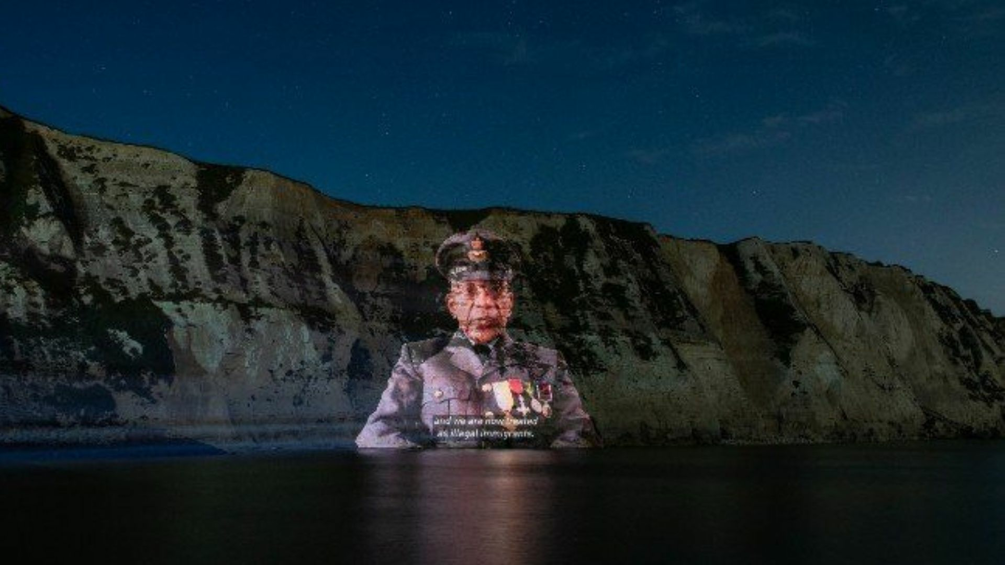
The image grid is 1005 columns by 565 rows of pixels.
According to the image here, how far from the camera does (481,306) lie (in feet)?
176

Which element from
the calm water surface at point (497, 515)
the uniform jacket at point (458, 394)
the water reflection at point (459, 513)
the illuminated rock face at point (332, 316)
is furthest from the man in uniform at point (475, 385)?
the calm water surface at point (497, 515)

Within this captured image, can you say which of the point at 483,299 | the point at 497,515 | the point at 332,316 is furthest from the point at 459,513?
the point at 332,316

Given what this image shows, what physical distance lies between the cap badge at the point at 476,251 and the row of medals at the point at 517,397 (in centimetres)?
723

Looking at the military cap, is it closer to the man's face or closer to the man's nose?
the man's face

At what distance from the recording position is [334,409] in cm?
5556

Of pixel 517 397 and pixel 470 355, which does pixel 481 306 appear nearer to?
pixel 470 355

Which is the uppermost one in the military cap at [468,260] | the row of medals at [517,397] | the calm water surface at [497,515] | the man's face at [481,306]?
the military cap at [468,260]

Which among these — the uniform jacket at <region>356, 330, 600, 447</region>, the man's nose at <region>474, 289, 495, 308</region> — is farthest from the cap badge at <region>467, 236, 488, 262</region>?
the uniform jacket at <region>356, 330, 600, 447</region>

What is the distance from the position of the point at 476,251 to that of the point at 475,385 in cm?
764

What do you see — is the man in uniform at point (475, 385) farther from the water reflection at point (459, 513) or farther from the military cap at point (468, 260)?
the water reflection at point (459, 513)

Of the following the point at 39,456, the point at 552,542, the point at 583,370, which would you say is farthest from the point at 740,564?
the point at 583,370

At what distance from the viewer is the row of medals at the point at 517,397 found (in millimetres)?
52219

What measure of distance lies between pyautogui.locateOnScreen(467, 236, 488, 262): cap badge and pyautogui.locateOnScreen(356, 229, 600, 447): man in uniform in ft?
0.18

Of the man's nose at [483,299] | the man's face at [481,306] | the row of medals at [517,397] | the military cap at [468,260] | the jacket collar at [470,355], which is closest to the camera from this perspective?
the jacket collar at [470,355]
